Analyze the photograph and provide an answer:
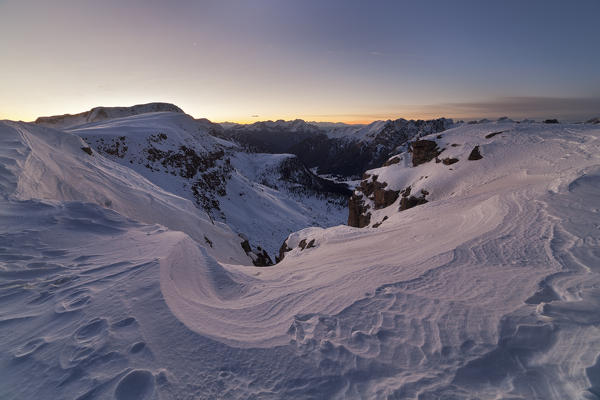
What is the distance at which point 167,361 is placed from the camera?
2770 mm

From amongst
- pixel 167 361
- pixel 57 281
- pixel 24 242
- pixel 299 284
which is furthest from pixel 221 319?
pixel 24 242

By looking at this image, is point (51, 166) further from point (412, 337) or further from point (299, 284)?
point (412, 337)

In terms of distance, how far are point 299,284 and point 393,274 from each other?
2.06 meters

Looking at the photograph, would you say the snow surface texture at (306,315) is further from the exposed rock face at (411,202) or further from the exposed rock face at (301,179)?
the exposed rock face at (301,179)

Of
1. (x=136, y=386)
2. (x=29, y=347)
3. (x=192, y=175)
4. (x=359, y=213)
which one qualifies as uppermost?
(x=29, y=347)

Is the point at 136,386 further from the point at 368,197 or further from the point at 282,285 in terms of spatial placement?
the point at 368,197

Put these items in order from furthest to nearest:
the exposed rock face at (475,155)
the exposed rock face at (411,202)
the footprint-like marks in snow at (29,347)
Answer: the exposed rock face at (411,202)
the exposed rock face at (475,155)
the footprint-like marks in snow at (29,347)

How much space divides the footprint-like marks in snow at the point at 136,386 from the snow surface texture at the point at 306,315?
0.01m

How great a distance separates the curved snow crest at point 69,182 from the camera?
26.6ft

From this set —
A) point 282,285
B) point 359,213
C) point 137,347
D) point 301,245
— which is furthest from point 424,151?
point 137,347

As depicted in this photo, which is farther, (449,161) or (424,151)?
(424,151)

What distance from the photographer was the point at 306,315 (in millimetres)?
3822

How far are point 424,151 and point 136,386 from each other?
37.5m

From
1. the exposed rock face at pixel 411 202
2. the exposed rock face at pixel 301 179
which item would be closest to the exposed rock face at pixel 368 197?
the exposed rock face at pixel 411 202
